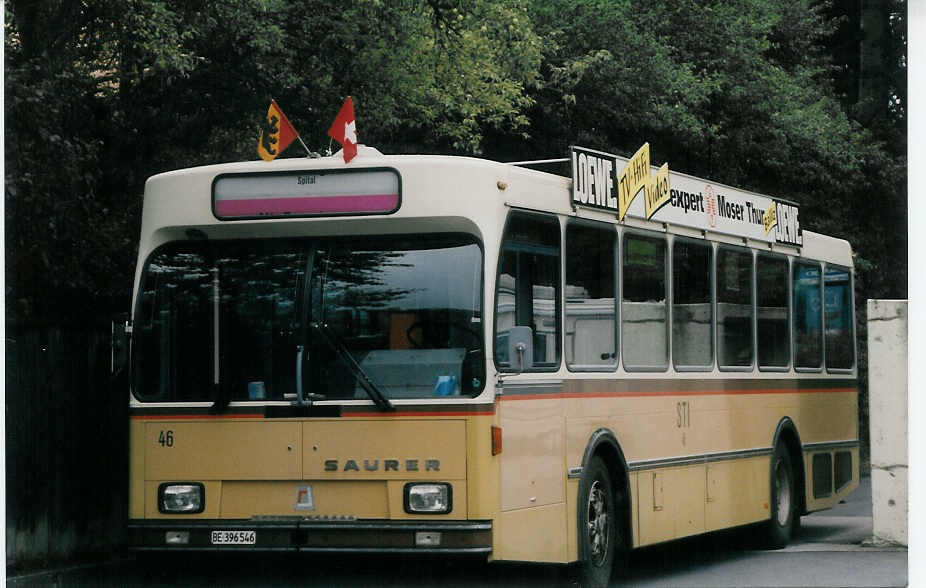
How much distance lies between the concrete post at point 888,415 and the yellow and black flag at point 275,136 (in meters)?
5.87

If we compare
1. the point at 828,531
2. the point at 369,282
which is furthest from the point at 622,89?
the point at 369,282

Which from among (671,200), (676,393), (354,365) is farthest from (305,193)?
(676,393)

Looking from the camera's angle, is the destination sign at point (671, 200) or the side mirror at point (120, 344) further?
the destination sign at point (671, 200)

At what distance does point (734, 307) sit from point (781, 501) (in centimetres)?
242

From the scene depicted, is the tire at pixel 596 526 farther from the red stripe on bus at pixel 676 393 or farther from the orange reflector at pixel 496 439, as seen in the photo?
the orange reflector at pixel 496 439

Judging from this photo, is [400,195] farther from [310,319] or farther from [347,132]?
[310,319]

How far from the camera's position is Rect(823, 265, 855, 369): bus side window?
17656mm

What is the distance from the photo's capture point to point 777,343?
1594 cm

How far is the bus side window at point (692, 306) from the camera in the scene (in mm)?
13305

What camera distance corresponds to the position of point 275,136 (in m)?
11.1

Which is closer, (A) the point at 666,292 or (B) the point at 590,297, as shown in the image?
(B) the point at 590,297

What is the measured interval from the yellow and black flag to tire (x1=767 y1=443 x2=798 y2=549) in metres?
6.68

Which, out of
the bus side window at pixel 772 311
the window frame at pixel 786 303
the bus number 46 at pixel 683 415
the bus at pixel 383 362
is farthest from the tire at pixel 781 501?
the bus at pixel 383 362

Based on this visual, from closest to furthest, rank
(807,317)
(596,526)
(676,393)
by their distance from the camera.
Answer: (596,526) < (676,393) < (807,317)
